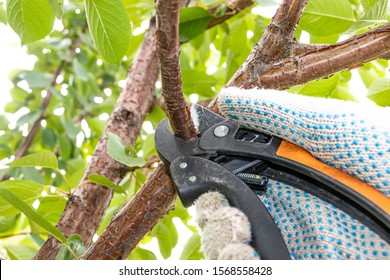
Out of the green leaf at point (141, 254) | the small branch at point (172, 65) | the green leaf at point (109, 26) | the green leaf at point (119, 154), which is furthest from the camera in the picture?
the green leaf at point (141, 254)

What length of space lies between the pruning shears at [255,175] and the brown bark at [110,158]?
34 centimetres

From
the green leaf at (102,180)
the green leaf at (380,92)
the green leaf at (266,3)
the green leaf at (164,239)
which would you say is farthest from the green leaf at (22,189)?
the green leaf at (380,92)

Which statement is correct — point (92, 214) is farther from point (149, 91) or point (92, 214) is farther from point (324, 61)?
point (324, 61)

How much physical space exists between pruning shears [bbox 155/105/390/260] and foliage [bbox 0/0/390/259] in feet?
0.71

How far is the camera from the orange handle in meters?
0.44

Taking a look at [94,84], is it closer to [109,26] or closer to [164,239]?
[164,239]

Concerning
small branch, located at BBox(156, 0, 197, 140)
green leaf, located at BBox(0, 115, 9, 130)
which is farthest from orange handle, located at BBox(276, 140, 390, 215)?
green leaf, located at BBox(0, 115, 9, 130)

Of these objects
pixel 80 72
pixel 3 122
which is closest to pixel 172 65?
pixel 80 72

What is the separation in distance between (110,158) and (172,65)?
0.50 metres

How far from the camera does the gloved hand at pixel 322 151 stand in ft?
1.52

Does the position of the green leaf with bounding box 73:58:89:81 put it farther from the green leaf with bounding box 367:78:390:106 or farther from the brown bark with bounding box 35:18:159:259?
the green leaf with bounding box 367:78:390:106

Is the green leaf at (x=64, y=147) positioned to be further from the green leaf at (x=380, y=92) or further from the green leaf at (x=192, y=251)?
the green leaf at (x=380, y=92)

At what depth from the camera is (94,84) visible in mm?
1473

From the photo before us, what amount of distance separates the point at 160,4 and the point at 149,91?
2.25ft
